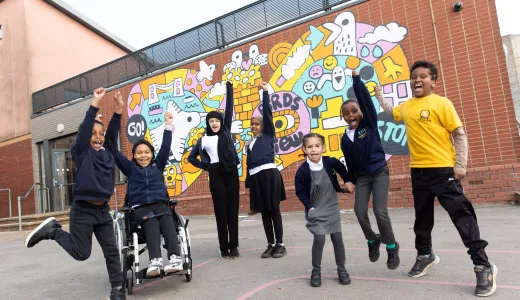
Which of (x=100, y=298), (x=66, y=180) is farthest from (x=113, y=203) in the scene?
(x=100, y=298)

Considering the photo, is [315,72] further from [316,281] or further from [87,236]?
[87,236]

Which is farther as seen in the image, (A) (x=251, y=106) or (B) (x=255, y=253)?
(A) (x=251, y=106)

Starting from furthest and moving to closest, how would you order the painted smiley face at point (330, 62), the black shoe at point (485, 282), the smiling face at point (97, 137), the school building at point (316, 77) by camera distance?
the painted smiley face at point (330, 62), the school building at point (316, 77), the smiling face at point (97, 137), the black shoe at point (485, 282)

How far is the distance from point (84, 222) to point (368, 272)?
8.30ft

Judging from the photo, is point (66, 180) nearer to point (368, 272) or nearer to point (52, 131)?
point (52, 131)

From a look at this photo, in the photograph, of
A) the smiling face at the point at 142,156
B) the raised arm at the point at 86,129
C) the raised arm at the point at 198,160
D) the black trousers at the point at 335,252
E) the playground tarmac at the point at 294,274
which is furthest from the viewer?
the raised arm at the point at 198,160

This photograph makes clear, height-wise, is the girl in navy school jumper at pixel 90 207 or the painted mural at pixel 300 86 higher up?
the painted mural at pixel 300 86

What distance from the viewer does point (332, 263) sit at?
12.8 feet

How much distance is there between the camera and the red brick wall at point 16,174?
14758 millimetres

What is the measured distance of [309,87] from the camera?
905 centimetres

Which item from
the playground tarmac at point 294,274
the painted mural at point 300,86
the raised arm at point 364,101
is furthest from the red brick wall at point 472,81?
the raised arm at point 364,101

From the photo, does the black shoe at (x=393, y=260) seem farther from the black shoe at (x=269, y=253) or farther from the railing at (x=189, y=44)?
the railing at (x=189, y=44)

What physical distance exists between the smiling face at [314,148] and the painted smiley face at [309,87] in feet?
19.1

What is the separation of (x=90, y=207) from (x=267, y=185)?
1975 millimetres
